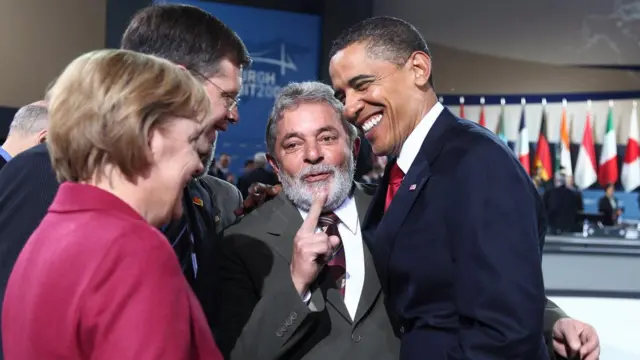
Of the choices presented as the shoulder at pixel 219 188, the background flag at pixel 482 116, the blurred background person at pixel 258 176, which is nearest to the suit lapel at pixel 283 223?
the shoulder at pixel 219 188

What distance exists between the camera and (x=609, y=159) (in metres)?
11.9

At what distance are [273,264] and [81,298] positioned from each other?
92cm

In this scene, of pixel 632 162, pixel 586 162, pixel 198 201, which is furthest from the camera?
pixel 586 162

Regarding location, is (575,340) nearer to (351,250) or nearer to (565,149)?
(351,250)

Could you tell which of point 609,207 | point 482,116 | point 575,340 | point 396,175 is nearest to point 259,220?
point 396,175

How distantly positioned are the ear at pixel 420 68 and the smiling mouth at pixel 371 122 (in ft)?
0.41

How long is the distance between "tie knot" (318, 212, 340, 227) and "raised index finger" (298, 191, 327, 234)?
0.07 m

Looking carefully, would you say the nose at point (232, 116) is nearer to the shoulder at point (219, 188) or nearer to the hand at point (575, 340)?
the shoulder at point (219, 188)

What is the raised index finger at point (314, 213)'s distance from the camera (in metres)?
1.73

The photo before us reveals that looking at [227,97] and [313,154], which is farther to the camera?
[313,154]

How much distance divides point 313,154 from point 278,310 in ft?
1.65

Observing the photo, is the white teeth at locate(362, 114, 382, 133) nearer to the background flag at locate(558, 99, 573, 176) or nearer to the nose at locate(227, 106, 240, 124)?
the nose at locate(227, 106, 240, 124)

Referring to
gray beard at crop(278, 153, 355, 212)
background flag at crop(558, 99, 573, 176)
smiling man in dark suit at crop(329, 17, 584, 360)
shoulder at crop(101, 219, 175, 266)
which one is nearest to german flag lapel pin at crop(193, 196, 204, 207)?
gray beard at crop(278, 153, 355, 212)

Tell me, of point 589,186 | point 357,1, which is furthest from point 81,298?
point 589,186
